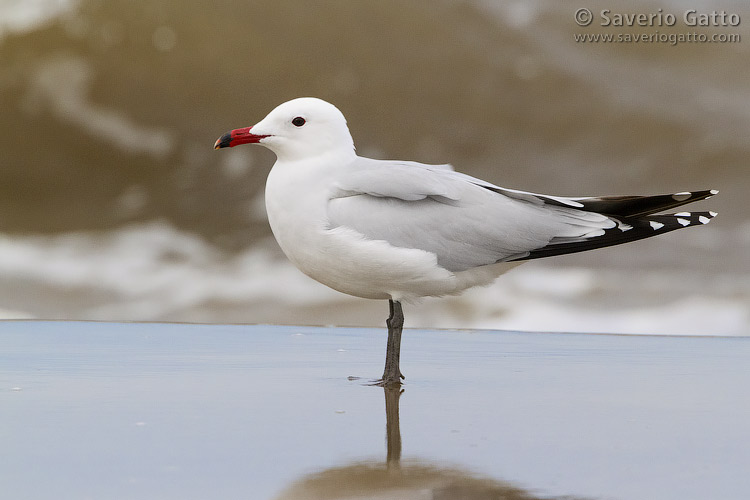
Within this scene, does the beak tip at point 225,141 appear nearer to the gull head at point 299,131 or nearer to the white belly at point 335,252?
the gull head at point 299,131

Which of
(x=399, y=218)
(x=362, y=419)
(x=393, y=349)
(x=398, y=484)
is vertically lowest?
(x=398, y=484)

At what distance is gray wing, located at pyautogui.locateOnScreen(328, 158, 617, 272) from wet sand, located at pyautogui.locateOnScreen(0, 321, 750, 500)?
523 mm

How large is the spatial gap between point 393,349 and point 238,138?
3.59ft

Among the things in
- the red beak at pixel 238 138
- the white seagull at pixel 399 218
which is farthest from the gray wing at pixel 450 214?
the red beak at pixel 238 138

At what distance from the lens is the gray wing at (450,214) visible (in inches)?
158

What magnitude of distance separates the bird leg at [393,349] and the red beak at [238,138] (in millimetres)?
891

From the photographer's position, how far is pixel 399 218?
4.04m

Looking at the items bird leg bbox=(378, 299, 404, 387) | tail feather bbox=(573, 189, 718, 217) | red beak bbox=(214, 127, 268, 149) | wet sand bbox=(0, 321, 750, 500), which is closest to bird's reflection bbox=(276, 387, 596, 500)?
wet sand bbox=(0, 321, 750, 500)

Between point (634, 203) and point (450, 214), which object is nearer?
point (450, 214)

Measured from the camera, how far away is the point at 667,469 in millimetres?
2518

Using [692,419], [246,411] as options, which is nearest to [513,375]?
[692,419]

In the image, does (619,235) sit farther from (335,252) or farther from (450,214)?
(335,252)

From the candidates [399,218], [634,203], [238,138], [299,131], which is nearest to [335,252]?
[399,218]

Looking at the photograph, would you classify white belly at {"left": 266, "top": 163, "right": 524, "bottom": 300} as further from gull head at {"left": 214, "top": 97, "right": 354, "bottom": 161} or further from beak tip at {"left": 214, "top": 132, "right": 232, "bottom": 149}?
beak tip at {"left": 214, "top": 132, "right": 232, "bottom": 149}
